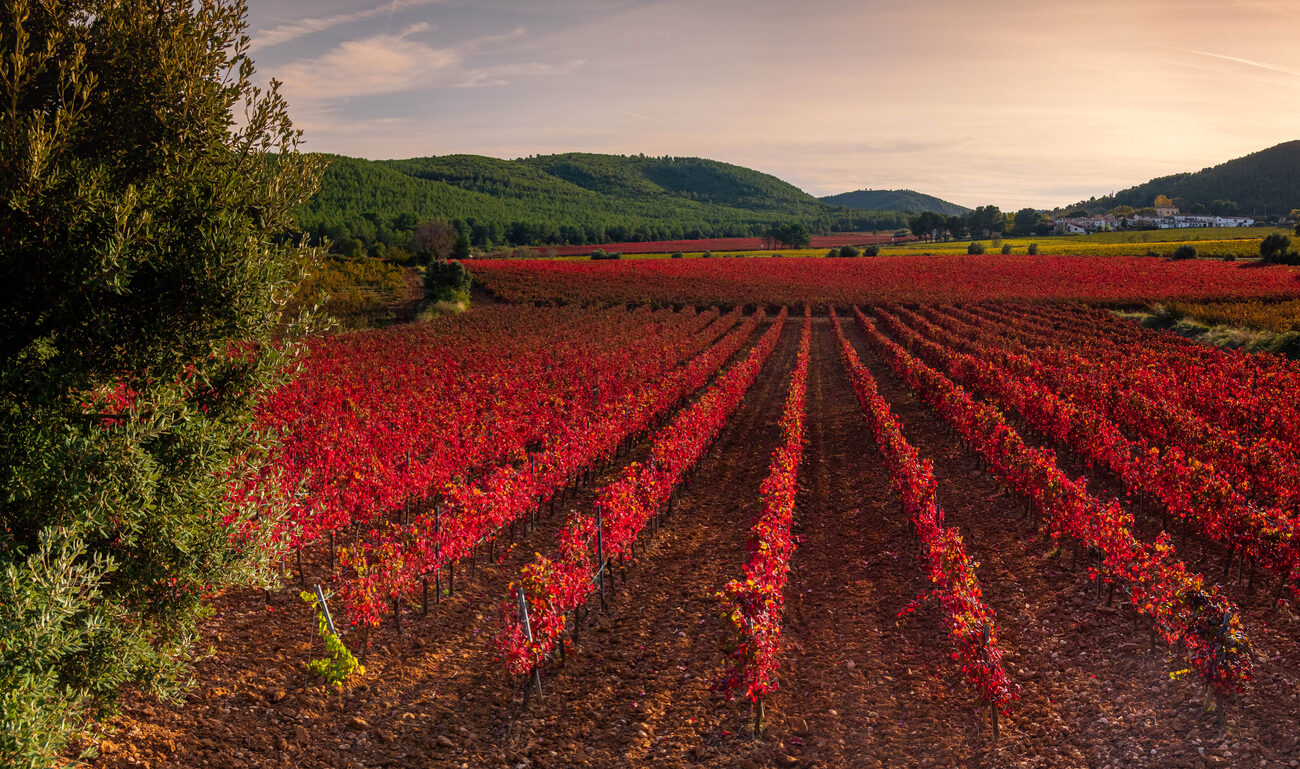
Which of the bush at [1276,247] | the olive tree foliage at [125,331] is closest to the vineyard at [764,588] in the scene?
the olive tree foliage at [125,331]

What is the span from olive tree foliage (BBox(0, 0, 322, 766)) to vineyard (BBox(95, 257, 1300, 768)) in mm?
1399

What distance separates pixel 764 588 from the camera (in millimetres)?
9461

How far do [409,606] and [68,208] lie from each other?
7561 millimetres

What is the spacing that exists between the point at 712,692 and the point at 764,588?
163 cm

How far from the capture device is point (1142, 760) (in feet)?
27.0

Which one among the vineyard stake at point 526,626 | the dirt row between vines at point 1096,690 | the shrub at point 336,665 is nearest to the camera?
the dirt row between vines at point 1096,690

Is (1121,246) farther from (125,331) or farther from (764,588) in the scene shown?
(125,331)

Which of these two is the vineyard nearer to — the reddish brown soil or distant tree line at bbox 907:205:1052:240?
the reddish brown soil

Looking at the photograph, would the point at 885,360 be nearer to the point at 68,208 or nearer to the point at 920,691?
the point at 920,691

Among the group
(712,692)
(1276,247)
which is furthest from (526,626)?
(1276,247)

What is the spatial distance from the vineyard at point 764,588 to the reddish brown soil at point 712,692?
4 cm

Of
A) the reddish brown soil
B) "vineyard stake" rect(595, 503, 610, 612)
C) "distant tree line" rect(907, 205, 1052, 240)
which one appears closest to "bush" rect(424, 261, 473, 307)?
the reddish brown soil

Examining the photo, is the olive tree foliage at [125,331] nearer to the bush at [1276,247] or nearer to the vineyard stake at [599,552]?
the vineyard stake at [599,552]

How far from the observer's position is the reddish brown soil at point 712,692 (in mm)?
8539
